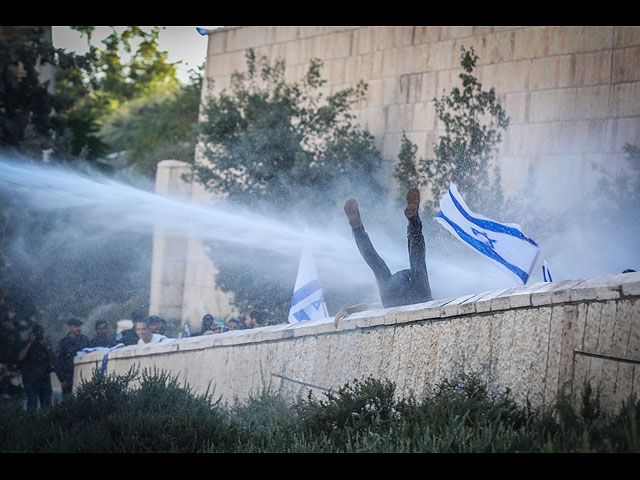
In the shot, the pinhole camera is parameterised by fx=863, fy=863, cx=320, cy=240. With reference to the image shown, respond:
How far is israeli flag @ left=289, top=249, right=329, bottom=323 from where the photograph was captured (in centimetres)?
1091

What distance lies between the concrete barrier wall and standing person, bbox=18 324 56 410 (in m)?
3.89

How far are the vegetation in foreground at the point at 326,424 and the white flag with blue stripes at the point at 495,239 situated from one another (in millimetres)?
1602

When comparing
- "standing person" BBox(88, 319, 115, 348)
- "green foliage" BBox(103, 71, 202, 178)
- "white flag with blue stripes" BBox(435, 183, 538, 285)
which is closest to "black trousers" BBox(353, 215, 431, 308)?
"white flag with blue stripes" BBox(435, 183, 538, 285)

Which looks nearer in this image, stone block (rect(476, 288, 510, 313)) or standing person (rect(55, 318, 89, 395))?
stone block (rect(476, 288, 510, 313))

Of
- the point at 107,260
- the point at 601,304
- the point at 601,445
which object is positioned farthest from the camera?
the point at 107,260

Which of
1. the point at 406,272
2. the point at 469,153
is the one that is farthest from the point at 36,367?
the point at 469,153

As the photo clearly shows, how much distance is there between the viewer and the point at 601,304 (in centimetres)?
524

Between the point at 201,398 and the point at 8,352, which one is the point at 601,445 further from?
the point at 8,352

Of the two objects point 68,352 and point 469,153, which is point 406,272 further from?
point 68,352

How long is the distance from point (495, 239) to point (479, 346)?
1712mm

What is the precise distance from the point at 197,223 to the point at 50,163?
4.54 metres

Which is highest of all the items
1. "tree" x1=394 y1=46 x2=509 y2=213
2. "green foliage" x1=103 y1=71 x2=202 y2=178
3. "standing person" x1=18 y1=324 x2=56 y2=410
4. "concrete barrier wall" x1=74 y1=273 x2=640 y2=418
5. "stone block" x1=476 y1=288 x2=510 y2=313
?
"green foliage" x1=103 y1=71 x2=202 y2=178

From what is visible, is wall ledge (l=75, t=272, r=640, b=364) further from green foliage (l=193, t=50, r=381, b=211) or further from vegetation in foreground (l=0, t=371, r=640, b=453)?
green foliage (l=193, t=50, r=381, b=211)
